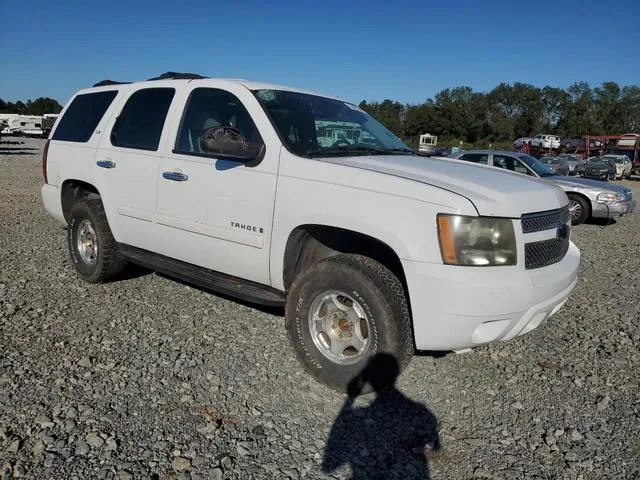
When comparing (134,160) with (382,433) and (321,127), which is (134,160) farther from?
(382,433)

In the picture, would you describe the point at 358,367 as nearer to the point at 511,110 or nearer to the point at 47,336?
the point at 47,336

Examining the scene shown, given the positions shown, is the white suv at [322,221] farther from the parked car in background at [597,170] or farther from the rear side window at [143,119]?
the parked car in background at [597,170]

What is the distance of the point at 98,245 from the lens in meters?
5.00

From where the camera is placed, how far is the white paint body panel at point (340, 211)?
2.94 metres

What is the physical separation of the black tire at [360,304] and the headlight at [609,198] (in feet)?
32.4

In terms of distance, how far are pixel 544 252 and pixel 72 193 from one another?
14.8 ft

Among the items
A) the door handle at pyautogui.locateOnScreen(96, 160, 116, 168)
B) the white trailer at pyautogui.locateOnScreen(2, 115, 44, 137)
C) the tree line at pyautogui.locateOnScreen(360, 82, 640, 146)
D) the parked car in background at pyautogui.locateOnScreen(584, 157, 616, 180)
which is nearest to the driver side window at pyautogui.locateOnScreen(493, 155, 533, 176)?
the door handle at pyautogui.locateOnScreen(96, 160, 116, 168)

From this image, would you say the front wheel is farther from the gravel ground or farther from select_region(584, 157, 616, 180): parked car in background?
select_region(584, 157, 616, 180): parked car in background

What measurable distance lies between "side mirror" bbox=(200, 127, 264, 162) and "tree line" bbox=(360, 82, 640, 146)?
287 feet

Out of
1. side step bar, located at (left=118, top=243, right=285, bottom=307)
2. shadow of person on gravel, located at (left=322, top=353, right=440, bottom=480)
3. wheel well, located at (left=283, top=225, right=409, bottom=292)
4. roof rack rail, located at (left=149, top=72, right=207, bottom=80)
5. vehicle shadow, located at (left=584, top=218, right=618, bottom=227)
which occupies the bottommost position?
shadow of person on gravel, located at (left=322, top=353, right=440, bottom=480)

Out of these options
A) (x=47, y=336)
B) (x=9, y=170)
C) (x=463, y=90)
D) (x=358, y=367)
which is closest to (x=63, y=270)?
(x=47, y=336)

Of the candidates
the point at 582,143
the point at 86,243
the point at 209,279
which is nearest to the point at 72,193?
the point at 86,243

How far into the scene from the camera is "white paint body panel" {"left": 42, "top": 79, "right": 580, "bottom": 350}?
2.94m

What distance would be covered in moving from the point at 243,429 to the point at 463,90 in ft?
390
